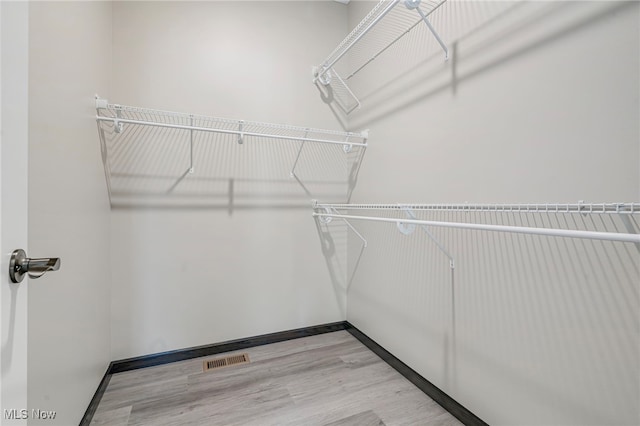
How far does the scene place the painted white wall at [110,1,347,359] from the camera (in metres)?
1.79

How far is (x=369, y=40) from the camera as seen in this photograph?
6.86 feet

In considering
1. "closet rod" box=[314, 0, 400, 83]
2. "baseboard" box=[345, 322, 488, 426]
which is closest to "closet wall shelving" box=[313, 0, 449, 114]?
"closet rod" box=[314, 0, 400, 83]

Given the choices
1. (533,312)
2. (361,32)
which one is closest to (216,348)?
(533,312)

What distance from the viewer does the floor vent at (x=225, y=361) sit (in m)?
1.85

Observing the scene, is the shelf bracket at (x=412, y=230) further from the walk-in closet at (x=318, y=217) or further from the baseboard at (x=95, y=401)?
the baseboard at (x=95, y=401)

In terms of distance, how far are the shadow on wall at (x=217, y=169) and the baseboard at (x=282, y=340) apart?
101 cm

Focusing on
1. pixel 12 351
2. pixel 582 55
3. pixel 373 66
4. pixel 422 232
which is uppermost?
pixel 373 66

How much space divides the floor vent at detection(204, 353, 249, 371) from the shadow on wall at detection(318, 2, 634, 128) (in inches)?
77.4

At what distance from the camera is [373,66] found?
2076 mm

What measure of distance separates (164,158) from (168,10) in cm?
101

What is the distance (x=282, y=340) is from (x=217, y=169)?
142 centimetres

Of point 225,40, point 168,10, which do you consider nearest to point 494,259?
point 225,40

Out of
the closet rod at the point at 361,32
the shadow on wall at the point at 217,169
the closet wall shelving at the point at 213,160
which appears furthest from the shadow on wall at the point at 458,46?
the shadow on wall at the point at 217,169

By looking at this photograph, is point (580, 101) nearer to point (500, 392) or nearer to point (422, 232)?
point (422, 232)
